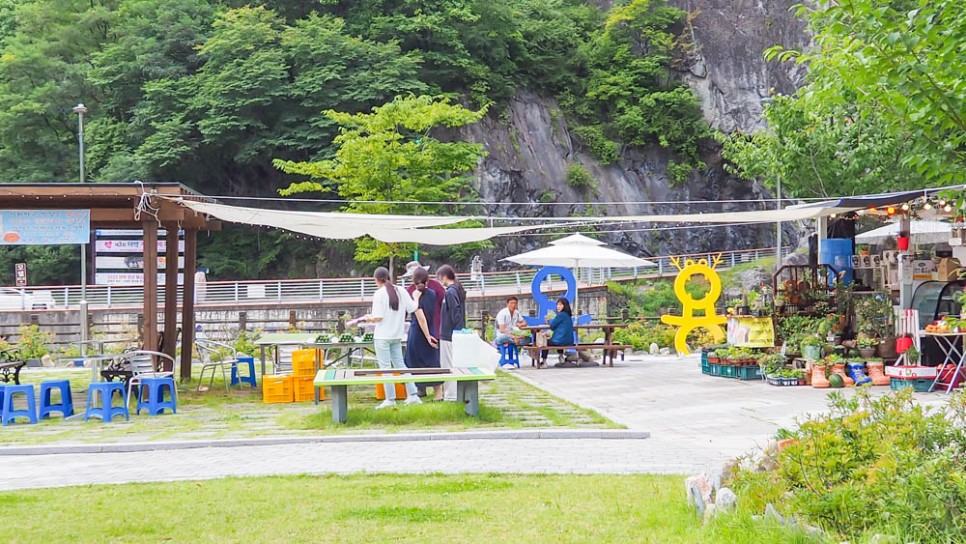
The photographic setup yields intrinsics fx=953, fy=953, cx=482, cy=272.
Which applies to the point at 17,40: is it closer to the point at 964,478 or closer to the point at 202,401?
the point at 202,401

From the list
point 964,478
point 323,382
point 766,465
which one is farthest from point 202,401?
point 964,478

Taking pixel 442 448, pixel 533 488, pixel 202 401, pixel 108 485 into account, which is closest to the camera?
pixel 533 488

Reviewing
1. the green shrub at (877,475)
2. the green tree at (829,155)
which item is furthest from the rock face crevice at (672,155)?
the green shrub at (877,475)

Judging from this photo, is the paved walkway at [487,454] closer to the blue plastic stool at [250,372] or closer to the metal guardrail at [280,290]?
the blue plastic stool at [250,372]

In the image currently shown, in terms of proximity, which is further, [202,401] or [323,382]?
[202,401]

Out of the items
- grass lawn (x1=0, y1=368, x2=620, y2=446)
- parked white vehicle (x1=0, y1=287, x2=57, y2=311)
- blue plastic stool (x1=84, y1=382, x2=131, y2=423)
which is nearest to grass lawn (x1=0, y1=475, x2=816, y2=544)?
grass lawn (x1=0, y1=368, x2=620, y2=446)

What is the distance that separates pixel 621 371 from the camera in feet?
53.1

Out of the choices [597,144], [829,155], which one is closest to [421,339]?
[829,155]

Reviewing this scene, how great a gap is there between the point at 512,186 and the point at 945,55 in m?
34.7

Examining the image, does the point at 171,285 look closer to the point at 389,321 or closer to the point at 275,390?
the point at 275,390

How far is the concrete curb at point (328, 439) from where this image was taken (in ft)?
27.7

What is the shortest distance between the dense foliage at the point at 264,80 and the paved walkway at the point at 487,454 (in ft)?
88.2

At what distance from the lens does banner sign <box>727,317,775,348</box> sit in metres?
14.3

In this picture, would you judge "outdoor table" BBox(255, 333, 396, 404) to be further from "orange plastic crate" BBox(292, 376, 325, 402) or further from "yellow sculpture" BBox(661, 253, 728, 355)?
"yellow sculpture" BBox(661, 253, 728, 355)
